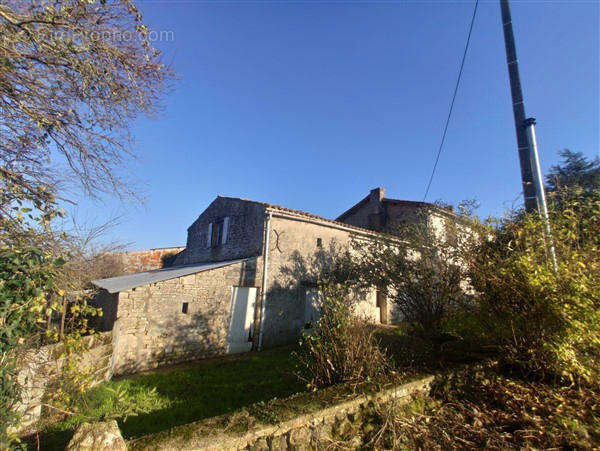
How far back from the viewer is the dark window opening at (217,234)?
13.9 m

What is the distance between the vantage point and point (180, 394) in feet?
19.5

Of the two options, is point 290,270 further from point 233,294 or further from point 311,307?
point 233,294

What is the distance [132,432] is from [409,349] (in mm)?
4928

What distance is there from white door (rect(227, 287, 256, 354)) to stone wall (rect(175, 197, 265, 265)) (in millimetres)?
1699

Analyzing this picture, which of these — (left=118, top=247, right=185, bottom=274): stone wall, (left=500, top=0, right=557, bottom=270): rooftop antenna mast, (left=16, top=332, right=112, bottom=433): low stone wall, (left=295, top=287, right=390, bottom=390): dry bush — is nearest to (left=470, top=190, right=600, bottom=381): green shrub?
(left=500, top=0, right=557, bottom=270): rooftop antenna mast

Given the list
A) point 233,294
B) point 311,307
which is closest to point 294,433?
point 233,294

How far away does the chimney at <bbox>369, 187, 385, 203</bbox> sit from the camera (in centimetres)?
1691

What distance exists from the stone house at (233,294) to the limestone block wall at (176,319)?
26 mm

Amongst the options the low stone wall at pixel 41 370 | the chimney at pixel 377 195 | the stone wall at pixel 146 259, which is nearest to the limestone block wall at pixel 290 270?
the low stone wall at pixel 41 370

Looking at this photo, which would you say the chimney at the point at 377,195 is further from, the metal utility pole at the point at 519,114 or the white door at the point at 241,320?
the white door at the point at 241,320

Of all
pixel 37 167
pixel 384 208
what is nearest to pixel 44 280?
pixel 37 167

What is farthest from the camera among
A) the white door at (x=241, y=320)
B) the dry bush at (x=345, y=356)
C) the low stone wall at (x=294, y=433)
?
the white door at (x=241, y=320)

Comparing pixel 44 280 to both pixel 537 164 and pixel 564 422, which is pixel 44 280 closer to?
pixel 564 422

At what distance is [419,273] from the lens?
661 centimetres
